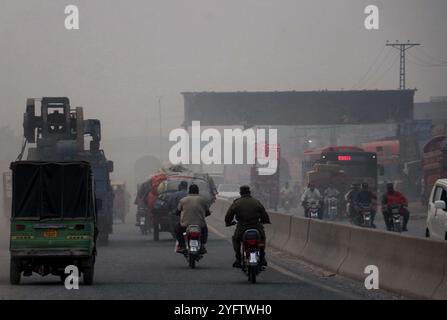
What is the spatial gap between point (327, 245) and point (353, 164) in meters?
34.4

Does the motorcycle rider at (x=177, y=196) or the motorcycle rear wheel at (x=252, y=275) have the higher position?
the motorcycle rider at (x=177, y=196)

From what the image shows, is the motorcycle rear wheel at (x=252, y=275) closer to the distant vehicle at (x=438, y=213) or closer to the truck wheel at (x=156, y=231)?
the distant vehicle at (x=438, y=213)

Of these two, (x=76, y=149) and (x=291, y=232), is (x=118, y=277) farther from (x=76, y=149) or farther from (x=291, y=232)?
(x=76, y=149)

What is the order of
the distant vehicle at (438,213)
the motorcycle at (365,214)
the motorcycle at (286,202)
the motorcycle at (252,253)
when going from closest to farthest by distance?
1. the motorcycle at (252,253)
2. the distant vehicle at (438,213)
3. the motorcycle at (365,214)
4. the motorcycle at (286,202)

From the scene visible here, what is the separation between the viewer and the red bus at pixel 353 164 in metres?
56.4

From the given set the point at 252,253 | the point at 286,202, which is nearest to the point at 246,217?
the point at 252,253

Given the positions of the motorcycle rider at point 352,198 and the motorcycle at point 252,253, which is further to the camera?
the motorcycle rider at point 352,198

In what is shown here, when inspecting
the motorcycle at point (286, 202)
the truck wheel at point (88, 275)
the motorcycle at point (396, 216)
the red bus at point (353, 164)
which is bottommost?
the motorcycle at point (286, 202)

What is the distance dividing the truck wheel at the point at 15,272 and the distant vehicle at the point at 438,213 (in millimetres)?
7320

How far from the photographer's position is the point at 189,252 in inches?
926

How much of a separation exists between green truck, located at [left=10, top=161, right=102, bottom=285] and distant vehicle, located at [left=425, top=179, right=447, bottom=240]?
6182 mm

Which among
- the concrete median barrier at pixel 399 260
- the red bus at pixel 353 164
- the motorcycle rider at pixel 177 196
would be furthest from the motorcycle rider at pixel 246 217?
the red bus at pixel 353 164

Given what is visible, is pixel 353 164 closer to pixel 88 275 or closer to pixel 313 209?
pixel 313 209

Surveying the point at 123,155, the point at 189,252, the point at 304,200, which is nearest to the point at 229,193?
the point at 304,200
